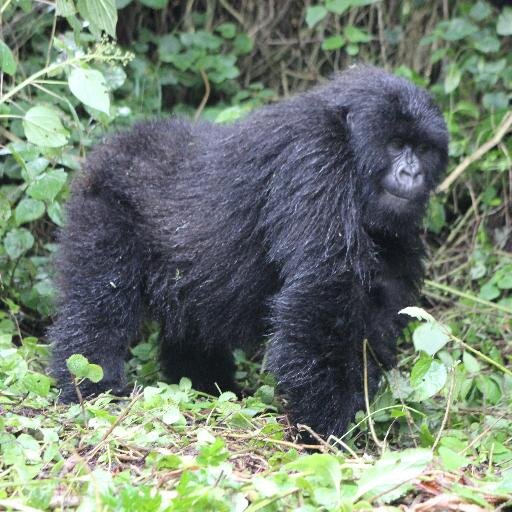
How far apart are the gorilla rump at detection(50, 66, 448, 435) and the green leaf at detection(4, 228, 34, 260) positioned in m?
0.63

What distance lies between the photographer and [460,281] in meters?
6.43

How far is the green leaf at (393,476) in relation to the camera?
296 cm

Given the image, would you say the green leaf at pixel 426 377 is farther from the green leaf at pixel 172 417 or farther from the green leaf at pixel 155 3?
the green leaf at pixel 155 3

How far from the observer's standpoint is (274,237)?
4566mm

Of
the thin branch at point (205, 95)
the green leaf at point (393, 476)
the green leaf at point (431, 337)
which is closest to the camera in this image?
the green leaf at point (393, 476)

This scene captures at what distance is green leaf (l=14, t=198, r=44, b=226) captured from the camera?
5.37m

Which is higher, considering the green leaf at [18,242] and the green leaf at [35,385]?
the green leaf at [35,385]

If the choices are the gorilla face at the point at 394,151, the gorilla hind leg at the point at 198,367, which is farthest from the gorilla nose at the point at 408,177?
the gorilla hind leg at the point at 198,367

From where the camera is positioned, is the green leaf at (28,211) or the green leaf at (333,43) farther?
the green leaf at (333,43)

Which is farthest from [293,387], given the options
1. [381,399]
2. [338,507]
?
[338,507]

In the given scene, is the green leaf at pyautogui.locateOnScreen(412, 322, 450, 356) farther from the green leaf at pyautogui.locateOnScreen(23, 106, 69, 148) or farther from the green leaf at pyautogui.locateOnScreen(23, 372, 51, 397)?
the green leaf at pyautogui.locateOnScreen(23, 106, 69, 148)

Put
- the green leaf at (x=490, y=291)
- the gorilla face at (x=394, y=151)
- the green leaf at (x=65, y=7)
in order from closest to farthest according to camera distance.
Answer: the green leaf at (x=65, y=7) < the gorilla face at (x=394, y=151) < the green leaf at (x=490, y=291)

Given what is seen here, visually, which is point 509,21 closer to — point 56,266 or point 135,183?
point 135,183

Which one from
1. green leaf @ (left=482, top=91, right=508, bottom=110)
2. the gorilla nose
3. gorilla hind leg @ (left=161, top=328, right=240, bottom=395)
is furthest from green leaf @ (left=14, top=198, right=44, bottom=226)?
green leaf @ (left=482, top=91, right=508, bottom=110)
